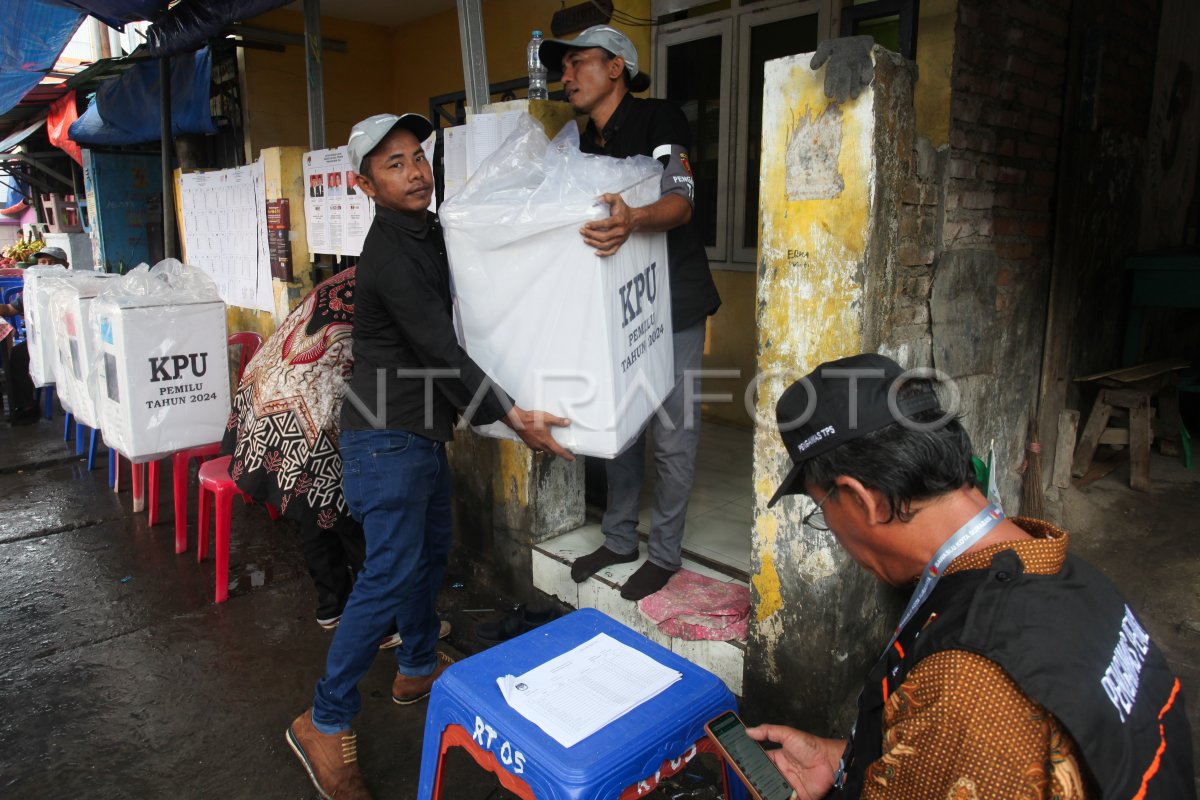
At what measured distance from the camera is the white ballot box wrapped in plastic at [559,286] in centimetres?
193

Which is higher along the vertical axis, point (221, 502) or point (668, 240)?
point (668, 240)

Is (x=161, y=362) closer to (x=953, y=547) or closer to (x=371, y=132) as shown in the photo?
(x=371, y=132)

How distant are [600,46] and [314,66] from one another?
9.28 feet

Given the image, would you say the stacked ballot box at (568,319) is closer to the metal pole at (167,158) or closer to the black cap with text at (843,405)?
the black cap with text at (843,405)

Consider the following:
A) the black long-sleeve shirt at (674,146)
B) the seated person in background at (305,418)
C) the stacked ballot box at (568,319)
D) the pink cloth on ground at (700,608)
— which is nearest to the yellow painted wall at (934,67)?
the black long-sleeve shirt at (674,146)

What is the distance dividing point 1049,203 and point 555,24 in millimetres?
Answer: 3563

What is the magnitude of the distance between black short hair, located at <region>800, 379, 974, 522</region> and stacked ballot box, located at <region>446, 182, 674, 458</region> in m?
0.86

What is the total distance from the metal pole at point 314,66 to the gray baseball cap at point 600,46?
8.33 ft

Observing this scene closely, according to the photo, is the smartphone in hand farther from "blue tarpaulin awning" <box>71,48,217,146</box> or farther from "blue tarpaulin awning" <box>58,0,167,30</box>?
"blue tarpaulin awning" <box>71,48,217,146</box>

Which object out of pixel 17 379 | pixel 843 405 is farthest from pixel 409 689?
pixel 17 379

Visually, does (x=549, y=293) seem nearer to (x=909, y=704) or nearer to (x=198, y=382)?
(x=909, y=704)

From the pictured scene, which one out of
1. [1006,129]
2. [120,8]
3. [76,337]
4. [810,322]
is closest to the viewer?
[810,322]

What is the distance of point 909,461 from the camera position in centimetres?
116

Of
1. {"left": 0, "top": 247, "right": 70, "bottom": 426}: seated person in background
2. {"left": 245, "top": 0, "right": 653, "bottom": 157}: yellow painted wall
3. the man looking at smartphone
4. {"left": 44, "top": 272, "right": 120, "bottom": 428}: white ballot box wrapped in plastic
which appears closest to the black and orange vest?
the man looking at smartphone
